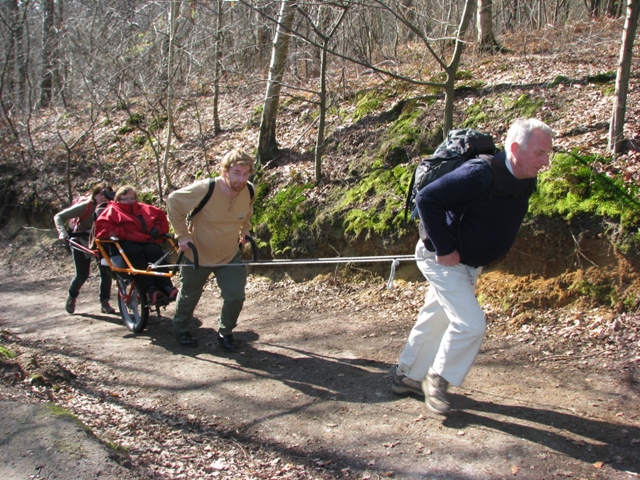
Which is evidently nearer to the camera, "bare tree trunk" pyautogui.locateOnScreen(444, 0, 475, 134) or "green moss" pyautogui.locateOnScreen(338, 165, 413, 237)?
"bare tree trunk" pyautogui.locateOnScreen(444, 0, 475, 134)

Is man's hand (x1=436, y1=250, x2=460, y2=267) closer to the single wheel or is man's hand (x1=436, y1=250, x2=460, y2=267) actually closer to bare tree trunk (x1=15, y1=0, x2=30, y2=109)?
the single wheel

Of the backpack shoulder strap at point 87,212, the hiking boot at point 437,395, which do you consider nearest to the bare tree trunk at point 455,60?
the hiking boot at point 437,395

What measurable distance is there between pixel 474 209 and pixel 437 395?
4.62 feet

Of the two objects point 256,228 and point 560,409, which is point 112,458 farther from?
point 256,228

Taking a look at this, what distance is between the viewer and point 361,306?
7.67 m

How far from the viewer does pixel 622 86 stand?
22.9ft

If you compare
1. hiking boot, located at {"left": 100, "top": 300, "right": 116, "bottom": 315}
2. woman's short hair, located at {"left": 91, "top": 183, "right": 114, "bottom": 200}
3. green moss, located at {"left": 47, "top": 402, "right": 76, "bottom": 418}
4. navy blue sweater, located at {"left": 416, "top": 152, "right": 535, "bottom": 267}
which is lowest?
hiking boot, located at {"left": 100, "top": 300, "right": 116, "bottom": 315}

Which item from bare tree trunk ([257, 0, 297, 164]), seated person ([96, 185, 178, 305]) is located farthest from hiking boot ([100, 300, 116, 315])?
bare tree trunk ([257, 0, 297, 164])

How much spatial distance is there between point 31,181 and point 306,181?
896 cm

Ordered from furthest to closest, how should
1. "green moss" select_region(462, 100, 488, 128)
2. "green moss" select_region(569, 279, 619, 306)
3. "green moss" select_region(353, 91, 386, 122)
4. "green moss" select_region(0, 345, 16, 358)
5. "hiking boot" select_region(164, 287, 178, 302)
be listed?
"green moss" select_region(353, 91, 386, 122) < "green moss" select_region(462, 100, 488, 128) < "hiking boot" select_region(164, 287, 178, 302) < "green moss" select_region(569, 279, 619, 306) < "green moss" select_region(0, 345, 16, 358)

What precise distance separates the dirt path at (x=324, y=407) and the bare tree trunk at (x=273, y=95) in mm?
4743

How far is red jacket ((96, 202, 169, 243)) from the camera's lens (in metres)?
7.42

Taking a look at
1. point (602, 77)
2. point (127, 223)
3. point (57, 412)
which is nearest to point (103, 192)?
point (127, 223)

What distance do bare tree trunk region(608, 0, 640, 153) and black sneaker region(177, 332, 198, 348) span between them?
216 inches
